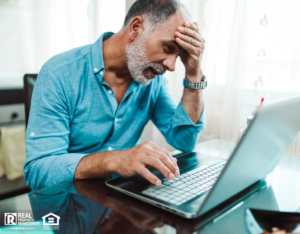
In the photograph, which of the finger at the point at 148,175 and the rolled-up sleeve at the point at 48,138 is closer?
the finger at the point at 148,175

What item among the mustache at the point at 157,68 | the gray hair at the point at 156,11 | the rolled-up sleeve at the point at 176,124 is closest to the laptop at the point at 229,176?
the rolled-up sleeve at the point at 176,124

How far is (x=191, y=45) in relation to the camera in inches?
37.7

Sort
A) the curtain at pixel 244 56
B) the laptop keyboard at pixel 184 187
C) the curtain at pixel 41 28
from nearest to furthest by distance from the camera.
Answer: the laptop keyboard at pixel 184 187 → the curtain at pixel 244 56 → the curtain at pixel 41 28

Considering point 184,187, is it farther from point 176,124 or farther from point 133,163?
point 176,124

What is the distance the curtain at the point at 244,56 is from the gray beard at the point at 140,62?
0.88m

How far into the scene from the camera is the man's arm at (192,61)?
936 mm

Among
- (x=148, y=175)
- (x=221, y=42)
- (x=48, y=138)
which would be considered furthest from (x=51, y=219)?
(x=221, y=42)

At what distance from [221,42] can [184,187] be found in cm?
144

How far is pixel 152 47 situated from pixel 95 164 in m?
0.52

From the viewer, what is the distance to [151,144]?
2.23ft

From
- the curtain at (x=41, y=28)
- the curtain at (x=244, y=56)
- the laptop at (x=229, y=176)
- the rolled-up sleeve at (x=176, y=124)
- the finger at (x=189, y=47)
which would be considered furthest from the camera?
the curtain at (x=41, y=28)

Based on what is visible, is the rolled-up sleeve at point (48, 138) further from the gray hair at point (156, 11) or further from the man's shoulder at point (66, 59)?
the gray hair at point (156, 11)

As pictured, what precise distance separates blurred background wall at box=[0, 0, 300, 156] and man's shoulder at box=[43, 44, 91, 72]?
0.86 m

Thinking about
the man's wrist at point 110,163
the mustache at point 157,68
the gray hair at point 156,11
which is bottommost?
the man's wrist at point 110,163
